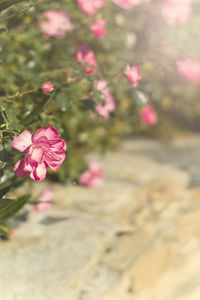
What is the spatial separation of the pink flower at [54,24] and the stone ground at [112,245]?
1.13 m

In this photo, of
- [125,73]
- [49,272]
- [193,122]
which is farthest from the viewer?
[193,122]

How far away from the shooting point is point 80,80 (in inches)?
86.7

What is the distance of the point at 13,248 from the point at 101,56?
2.19 m

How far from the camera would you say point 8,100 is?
193cm

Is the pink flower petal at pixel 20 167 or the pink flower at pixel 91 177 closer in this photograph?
the pink flower petal at pixel 20 167

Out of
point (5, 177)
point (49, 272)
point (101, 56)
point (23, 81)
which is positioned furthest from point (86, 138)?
point (5, 177)

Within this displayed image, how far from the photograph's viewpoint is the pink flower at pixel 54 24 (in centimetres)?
299

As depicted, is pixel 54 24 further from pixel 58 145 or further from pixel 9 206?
pixel 58 145

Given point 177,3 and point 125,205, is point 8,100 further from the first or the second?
point 177,3

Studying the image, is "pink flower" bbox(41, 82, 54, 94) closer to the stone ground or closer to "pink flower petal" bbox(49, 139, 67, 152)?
"pink flower petal" bbox(49, 139, 67, 152)

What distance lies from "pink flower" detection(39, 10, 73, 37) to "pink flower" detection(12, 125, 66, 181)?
1.59m

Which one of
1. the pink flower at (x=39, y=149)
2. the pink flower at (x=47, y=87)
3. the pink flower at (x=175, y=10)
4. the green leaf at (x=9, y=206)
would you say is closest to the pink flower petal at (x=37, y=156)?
the pink flower at (x=39, y=149)

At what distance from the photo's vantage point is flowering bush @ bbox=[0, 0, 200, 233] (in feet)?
5.71

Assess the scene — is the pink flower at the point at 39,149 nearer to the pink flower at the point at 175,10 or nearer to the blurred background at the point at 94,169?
the blurred background at the point at 94,169
